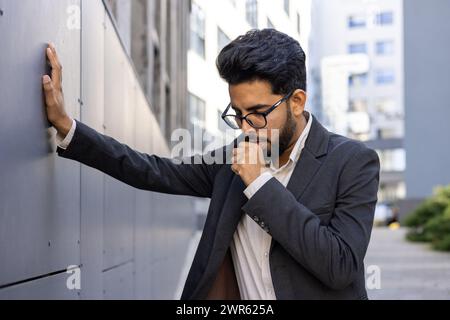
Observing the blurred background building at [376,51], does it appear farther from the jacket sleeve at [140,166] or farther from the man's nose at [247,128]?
the man's nose at [247,128]

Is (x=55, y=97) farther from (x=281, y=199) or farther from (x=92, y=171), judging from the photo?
(x=92, y=171)

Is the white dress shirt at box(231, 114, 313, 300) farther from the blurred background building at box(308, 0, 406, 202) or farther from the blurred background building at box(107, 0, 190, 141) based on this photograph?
the blurred background building at box(308, 0, 406, 202)

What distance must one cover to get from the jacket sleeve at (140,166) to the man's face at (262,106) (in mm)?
428

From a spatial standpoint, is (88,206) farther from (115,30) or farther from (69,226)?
(115,30)

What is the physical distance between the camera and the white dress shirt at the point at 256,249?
212 centimetres

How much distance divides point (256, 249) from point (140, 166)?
60 centimetres

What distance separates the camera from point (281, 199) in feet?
6.57

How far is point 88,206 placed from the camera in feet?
10.9

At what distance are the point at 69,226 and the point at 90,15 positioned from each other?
108 centimetres

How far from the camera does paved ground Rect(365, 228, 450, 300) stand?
30.9 ft

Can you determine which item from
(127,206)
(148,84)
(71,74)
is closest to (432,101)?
(148,84)

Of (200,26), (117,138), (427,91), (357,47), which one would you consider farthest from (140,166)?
(357,47)

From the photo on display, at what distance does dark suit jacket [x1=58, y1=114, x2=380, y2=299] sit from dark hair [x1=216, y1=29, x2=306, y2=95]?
0.23 metres

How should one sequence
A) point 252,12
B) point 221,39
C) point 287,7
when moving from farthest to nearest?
point 221,39 → point 252,12 → point 287,7
